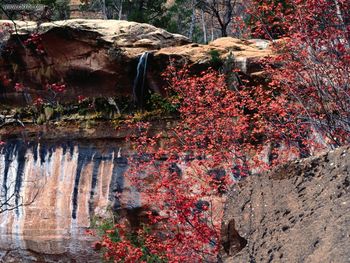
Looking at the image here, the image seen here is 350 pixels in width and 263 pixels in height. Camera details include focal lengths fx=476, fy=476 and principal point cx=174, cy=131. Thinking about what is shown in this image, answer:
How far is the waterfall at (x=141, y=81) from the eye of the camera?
586 inches

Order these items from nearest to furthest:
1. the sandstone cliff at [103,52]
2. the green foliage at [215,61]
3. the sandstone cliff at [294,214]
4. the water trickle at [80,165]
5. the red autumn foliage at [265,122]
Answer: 1. the sandstone cliff at [294,214]
2. the red autumn foliage at [265,122]
3. the green foliage at [215,61]
4. the water trickle at [80,165]
5. the sandstone cliff at [103,52]

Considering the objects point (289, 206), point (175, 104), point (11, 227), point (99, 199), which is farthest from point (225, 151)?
point (11, 227)

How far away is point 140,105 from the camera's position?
1541 cm

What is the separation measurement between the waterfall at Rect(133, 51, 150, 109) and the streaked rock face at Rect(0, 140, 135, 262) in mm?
1838

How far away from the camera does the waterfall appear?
48.8 ft

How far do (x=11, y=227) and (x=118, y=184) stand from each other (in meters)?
3.77

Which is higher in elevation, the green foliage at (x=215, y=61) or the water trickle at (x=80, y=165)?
the green foliage at (x=215, y=61)

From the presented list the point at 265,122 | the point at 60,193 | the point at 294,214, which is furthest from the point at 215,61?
the point at 294,214

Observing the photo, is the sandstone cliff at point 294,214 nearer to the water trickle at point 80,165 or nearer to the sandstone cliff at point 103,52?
the sandstone cliff at point 103,52

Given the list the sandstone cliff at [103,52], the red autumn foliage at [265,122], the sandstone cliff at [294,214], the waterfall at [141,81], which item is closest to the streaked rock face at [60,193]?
the red autumn foliage at [265,122]

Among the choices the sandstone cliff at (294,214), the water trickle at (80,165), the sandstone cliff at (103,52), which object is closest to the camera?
the sandstone cliff at (294,214)

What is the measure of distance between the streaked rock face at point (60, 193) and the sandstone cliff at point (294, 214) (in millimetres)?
11065

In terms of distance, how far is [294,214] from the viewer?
2.76 meters

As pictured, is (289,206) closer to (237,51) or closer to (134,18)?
(237,51)
